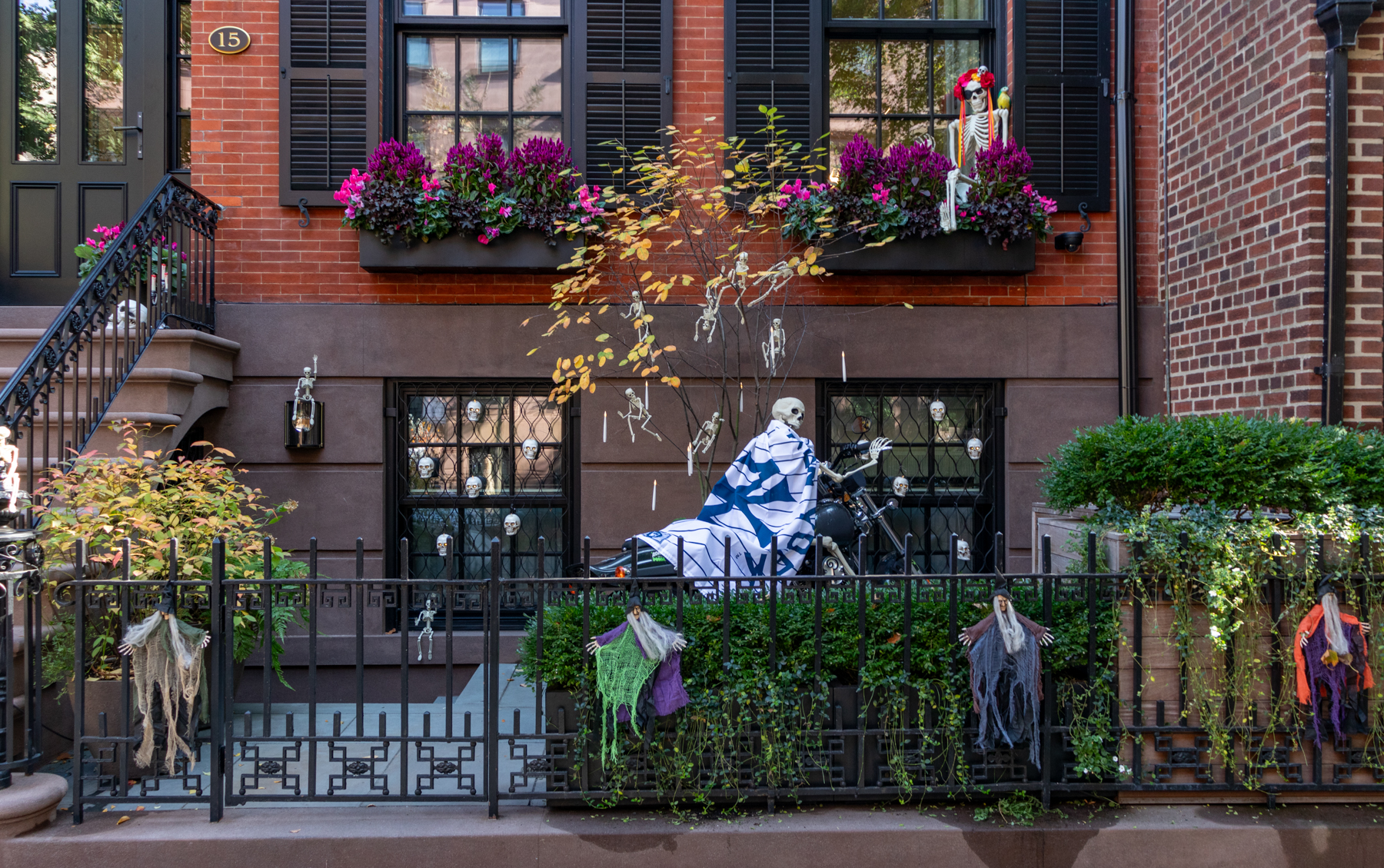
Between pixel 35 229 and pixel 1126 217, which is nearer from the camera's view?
pixel 1126 217

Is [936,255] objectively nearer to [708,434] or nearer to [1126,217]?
[1126,217]

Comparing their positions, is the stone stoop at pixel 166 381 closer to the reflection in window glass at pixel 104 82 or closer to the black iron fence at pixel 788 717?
the black iron fence at pixel 788 717

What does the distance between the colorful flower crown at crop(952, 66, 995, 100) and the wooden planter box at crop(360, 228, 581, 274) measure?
10.3 ft

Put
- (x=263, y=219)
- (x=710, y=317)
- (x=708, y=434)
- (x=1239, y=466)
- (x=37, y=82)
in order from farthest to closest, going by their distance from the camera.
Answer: (x=37, y=82)
(x=263, y=219)
(x=708, y=434)
(x=710, y=317)
(x=1239, y=466)

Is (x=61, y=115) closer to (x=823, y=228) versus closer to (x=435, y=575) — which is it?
(x=435, y=575)

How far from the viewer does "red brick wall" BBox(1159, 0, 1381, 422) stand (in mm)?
5582

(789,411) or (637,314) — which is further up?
(637,314)

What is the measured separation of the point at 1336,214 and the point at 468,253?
230 inches

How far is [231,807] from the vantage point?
4.19m

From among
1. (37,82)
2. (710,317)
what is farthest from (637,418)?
(37,82)

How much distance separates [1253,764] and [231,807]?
15.7ft

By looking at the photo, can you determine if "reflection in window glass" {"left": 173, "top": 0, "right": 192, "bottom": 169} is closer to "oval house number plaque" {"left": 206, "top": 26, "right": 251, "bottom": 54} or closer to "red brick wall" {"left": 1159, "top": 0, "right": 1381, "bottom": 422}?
"oval house number plaque" {"left": 206, "top": 26, "right": 251, "bottom": 54}

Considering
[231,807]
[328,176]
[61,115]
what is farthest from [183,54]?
[231,807]

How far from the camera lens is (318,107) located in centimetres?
686
